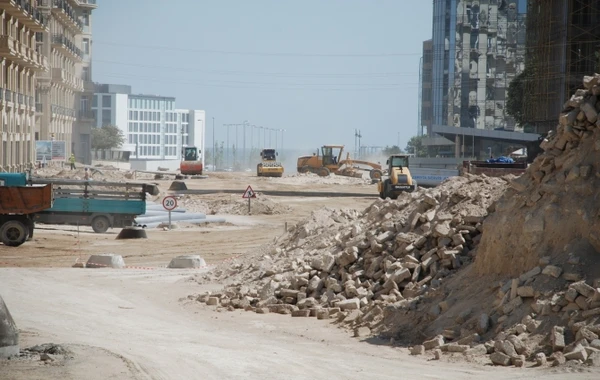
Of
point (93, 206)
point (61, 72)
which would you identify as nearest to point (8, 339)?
point (93, 206)

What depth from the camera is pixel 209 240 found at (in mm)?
33281

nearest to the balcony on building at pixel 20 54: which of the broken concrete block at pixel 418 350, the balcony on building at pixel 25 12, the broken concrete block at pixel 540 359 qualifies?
the balcony on building at pixel 25 12

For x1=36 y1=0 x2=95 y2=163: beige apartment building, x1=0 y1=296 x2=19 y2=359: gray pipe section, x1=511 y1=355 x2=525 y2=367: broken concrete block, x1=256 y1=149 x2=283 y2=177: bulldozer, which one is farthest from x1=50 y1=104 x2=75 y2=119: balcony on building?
x1=511 y1=355 x2=525 y2=367: broken concrete block

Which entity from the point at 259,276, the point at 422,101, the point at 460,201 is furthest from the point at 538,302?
the point at 422,101

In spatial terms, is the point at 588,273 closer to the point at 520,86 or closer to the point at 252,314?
the point at 252,314

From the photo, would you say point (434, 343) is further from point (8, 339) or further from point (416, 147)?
point (416, 147)

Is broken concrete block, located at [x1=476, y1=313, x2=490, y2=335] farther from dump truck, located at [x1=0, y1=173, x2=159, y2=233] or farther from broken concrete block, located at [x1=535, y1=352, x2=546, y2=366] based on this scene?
dump truck, located at [x1=0, y1=173, x2=159, y2=233]

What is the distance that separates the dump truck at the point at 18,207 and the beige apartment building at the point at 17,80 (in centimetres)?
2495

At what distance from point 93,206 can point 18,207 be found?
12.8 feet

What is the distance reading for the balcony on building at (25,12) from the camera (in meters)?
57.1

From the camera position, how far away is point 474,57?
113625mm

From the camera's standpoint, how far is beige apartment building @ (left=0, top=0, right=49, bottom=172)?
192 feet

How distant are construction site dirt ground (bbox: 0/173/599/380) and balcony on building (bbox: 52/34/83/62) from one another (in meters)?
68.1

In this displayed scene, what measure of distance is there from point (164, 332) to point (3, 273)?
848 centimetres
